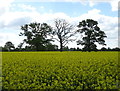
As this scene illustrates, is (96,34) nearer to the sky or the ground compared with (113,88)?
nearer to the sky

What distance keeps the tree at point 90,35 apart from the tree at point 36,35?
8897mm

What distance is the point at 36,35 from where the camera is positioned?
2092 inches

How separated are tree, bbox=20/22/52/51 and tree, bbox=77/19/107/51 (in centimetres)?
890

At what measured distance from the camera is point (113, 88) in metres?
5.73

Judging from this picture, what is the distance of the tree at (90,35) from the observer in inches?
1755

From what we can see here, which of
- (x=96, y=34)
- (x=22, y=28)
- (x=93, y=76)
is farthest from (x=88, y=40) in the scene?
(x=93, y=76)

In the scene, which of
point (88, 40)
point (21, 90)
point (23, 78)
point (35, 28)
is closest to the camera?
point (21, 90)

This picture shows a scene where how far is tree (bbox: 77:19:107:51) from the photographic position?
44588mm

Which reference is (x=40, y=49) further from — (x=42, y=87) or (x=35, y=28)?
(x=42, y=87)

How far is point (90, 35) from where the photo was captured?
148 ft

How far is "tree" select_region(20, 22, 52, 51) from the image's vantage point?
50213mm

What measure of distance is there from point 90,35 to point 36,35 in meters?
15.8

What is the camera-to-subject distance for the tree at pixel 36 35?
50.2 meters

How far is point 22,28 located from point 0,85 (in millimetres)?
49966
